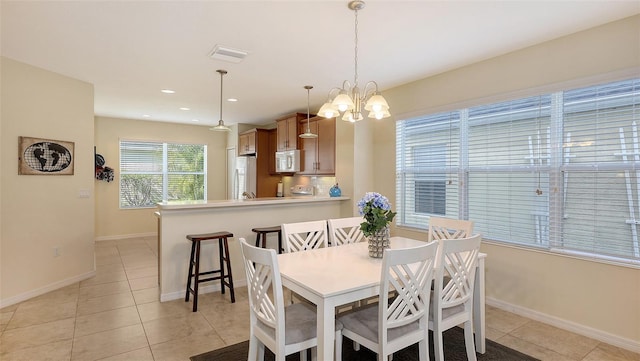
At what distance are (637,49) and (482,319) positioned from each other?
2.39m

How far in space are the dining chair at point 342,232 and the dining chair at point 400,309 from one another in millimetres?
1059

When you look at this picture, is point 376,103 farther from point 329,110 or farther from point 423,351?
point 423,351

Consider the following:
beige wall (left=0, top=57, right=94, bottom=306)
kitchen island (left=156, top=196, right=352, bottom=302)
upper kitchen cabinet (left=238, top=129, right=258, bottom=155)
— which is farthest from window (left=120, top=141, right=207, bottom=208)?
kitchen island (left=156, top=196, right=352, bottom=302)

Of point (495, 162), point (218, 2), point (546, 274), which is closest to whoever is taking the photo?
point (218, 2)

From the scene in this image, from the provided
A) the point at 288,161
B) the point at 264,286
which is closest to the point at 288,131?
the point at 288,161

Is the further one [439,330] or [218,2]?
[218,2]

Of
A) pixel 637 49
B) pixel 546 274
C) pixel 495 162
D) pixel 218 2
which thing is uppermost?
pixel 218 2

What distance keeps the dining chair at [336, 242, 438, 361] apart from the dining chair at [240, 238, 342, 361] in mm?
205

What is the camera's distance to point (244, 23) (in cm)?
260

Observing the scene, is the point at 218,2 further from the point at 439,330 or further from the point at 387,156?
the point at 387,156

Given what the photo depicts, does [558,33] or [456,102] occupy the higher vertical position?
[558,33]

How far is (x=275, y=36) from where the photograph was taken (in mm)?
2836

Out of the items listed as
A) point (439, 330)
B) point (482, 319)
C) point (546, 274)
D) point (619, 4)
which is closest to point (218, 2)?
point (439, 330)

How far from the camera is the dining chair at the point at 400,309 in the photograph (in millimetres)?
1779
